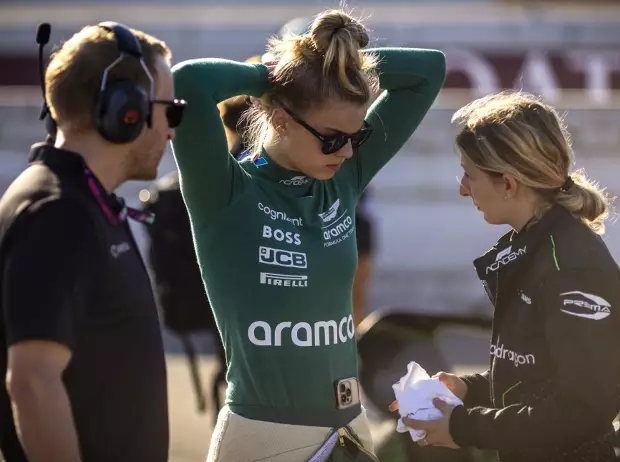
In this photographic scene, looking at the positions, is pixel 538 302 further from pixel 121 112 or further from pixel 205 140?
pixel 121 112

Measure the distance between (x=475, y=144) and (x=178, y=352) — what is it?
661cm

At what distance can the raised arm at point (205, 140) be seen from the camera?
2.81 meters

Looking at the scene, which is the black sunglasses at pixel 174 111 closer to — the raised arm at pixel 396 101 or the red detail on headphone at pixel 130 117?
the red detail on headphone at pixel 130 117

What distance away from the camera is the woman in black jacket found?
2.66 meters

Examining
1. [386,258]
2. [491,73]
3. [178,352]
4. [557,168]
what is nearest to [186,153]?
[557,168]

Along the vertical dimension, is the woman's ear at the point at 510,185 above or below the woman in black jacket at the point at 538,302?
above

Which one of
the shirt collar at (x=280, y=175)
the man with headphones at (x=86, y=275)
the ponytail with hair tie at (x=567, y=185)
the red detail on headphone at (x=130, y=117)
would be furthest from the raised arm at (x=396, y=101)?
the red detail on headphone at (x=130, y=117)

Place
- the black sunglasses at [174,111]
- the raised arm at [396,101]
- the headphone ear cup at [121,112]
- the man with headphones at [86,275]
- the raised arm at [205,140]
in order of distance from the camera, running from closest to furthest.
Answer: the man with headphones at [86,275], the headphone ear cup at [121,112], the black sunglasses at [174,111], the raised arm at [205,140], the raised arm at [396,101]

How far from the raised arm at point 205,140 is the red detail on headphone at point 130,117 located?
1.47 ft

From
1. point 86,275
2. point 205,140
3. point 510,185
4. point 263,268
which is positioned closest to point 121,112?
point 86,275

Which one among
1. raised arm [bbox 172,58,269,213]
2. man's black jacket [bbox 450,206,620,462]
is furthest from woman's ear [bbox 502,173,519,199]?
raised arm [bbox 172,58,269,213]

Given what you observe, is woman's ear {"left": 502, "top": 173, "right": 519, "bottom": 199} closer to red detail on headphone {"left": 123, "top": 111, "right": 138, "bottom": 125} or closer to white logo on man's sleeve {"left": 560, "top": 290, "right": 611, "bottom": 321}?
white logo on man's sleeve {"left": 560, "top": 290, "right": 611, "bottom": 321}

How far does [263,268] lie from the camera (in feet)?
9.36

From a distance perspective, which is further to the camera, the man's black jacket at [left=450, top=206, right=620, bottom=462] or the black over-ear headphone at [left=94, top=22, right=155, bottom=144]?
the man's black jacket at [left=450, top=206, right=620, bottom=462]
